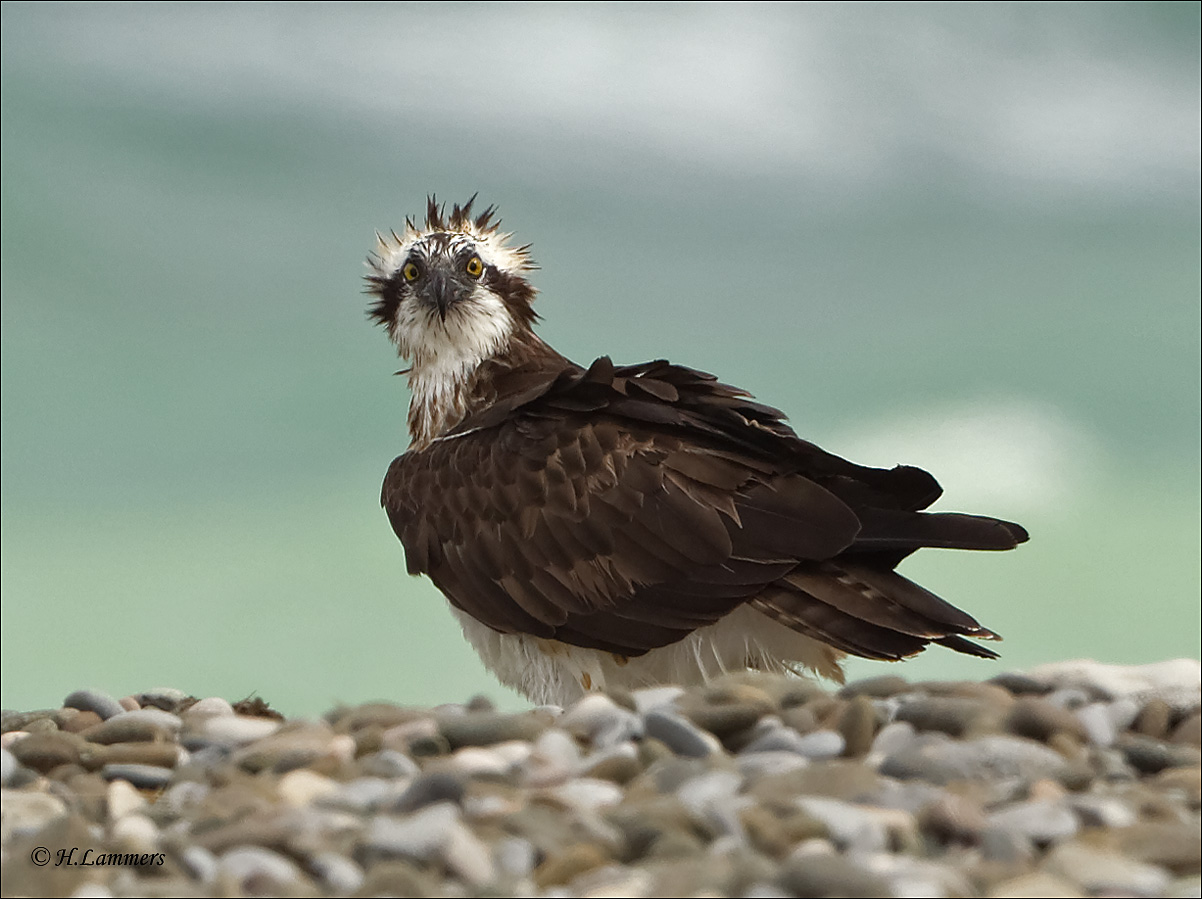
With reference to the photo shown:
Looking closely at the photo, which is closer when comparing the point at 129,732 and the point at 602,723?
the point at 602,723

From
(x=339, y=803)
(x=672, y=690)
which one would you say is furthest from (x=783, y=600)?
(x=339, y=803)

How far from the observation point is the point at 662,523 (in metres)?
7.04

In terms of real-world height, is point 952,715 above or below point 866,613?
below

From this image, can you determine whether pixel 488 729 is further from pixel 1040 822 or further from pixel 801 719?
pixel 1040 822

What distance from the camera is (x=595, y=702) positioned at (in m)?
5.10

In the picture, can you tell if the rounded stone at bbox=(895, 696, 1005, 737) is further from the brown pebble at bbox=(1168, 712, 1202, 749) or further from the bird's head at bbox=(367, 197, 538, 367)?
the bird's head at bbox=(367, 197, 538, 367)

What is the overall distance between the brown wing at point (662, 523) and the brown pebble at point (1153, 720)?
1.47 meters

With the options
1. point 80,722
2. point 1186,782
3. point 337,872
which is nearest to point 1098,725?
point 1186,782

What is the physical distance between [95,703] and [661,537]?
10.4ft

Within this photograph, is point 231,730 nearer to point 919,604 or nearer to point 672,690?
point 672,690

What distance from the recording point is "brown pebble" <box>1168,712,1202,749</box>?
5.09 meters

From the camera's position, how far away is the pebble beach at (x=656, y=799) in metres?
3.73

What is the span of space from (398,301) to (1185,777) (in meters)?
6.47

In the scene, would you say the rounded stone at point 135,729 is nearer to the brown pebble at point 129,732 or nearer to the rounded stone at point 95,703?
the brown pebble at point 129,732
